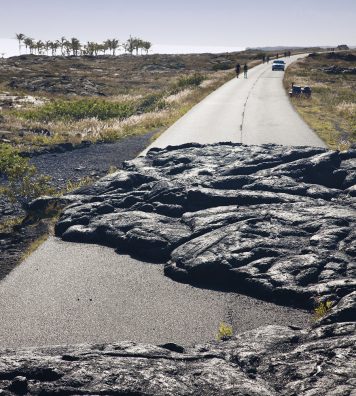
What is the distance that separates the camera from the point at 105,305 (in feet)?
34.3

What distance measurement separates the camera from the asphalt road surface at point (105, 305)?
9383 millimetres

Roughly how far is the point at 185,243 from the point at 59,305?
3941 mm

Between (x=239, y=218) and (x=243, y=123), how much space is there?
60.5 ft

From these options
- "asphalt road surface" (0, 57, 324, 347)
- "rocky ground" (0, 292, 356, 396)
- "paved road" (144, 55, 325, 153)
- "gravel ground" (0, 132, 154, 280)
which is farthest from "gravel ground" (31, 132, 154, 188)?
"rocky ground" (0, 292, 356, 396)

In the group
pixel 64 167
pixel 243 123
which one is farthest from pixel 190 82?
pixel 64 167

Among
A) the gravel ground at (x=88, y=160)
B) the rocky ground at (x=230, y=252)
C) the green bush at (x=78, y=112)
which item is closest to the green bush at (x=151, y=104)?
the green bush at (x=78, y=112)

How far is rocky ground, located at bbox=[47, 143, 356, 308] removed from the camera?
36.2 ft

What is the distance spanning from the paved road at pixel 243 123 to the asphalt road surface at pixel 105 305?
14115 millimetres

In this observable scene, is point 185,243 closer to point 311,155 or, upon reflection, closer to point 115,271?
point 115,271

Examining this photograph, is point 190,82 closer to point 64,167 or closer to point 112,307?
point 64,167

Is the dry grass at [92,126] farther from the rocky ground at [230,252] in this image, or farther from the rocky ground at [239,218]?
the rocky ground at [239,218]

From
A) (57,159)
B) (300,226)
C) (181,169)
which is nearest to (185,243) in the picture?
(300,226)

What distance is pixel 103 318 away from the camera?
32.6 ft

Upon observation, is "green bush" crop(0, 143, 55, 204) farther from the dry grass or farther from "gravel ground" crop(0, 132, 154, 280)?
the dry grass
